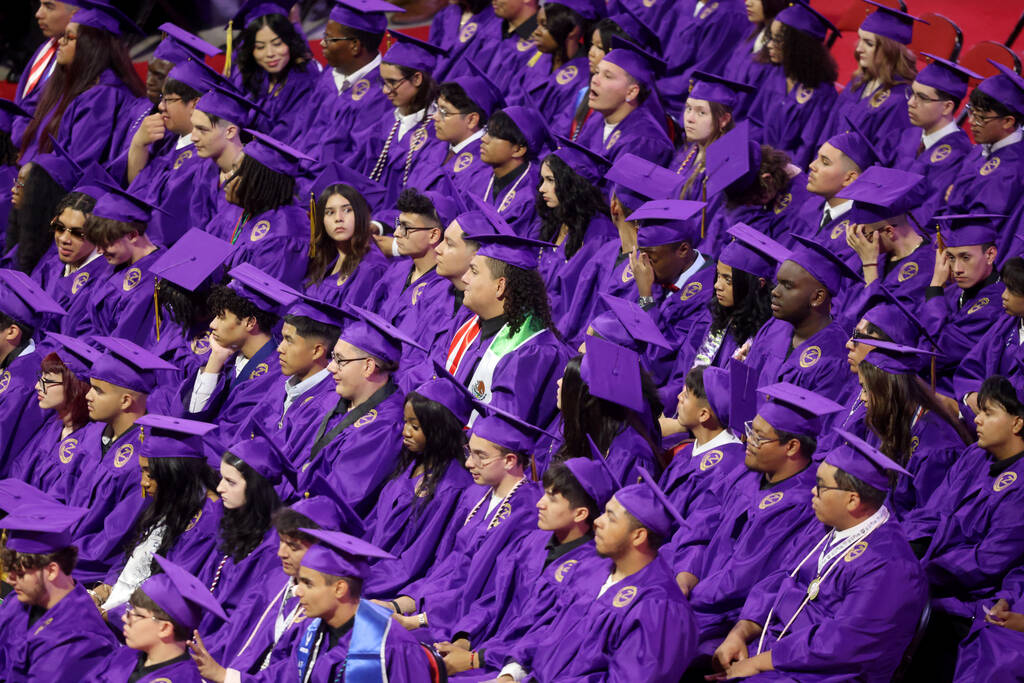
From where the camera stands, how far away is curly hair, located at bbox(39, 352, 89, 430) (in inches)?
250

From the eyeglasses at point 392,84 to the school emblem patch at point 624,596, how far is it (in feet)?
13.4

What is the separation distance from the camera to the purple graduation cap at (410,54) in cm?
785

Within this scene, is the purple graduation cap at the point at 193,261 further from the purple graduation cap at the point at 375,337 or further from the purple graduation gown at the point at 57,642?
the purple graduation gown at the point at 57,642

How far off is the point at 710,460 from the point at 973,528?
35.0 inches

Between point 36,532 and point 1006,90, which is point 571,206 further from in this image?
point 36,532

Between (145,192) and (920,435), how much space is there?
4.50 m

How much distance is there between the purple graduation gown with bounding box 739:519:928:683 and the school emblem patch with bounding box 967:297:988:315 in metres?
1.58

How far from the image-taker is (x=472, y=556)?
5152mm

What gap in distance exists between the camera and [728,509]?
5090 millimetres

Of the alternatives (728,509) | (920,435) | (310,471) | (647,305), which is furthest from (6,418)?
(920,435)

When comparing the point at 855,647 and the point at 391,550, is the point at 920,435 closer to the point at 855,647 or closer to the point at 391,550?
the point at 855,647

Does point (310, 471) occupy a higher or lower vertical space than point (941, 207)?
lower

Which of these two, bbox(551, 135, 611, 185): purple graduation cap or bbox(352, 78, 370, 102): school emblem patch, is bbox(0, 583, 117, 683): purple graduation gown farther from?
bbox(352, 78, 370, 102): school emblem patch

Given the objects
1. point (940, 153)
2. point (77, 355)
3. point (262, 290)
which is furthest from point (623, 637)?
point (940, 153)
